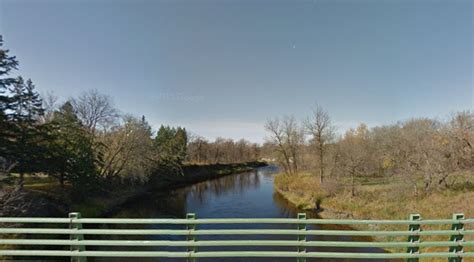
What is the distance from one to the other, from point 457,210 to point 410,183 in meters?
5.29

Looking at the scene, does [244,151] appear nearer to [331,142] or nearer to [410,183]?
[331,142]

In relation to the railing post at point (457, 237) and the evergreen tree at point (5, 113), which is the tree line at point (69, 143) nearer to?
the evergreen tree at point (5, 113)

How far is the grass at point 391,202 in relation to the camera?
52.8 feet

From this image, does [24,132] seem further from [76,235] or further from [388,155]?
[388,155]

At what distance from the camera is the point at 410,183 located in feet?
67.2

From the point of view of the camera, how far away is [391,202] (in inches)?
772

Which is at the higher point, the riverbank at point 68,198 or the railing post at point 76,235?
the railing post at point 76,235

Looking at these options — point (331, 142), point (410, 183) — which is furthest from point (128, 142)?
point (410, 183)

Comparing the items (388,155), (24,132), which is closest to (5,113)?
(24,132)

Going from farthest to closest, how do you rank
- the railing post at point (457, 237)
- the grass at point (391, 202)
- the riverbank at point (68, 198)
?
the grass at point (391, 202), the riverbank at point (68, 198), the railing post at point (457, 237)

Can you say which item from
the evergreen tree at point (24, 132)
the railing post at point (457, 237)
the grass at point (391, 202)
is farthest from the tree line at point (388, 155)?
the evergreen tree at point (24, 132)

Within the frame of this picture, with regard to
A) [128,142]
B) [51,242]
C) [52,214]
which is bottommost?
[52,214]

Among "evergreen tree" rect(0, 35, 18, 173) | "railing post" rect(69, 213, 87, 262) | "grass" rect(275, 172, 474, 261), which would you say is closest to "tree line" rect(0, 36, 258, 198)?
"evergreen tree" rect(0, 35, 18, 173)

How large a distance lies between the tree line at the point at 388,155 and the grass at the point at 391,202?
25.5 inches
